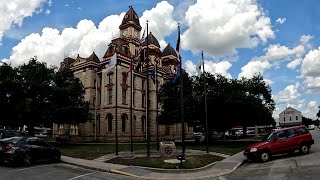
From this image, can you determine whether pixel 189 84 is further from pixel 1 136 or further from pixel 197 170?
pixel 197 170

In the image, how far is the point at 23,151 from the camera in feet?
62.3

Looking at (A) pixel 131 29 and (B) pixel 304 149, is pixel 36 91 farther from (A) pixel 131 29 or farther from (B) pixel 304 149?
(A) pixel 131 29

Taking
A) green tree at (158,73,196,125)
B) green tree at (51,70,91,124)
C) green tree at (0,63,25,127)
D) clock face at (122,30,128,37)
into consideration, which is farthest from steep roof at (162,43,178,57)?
green tree at (0,63,25,127)

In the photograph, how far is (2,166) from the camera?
18.7 metres

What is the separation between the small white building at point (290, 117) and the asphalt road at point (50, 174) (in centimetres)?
14219

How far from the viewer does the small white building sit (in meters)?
148

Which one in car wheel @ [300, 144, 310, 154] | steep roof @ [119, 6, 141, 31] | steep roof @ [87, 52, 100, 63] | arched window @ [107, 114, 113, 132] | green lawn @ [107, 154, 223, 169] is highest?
steep roof @ [119, 6, 141, 31]

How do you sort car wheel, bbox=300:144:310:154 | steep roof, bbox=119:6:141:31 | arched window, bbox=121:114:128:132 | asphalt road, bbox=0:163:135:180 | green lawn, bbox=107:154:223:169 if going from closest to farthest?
1. asphalt road, bbox=0:163:135:180
2. green lawn, bbox=107:154:223:169
3. car wheel, bbox=300:144:310:154
4. arched window, bbox=121:114:128:132
5. steep roof, bbox=119:6:141:31

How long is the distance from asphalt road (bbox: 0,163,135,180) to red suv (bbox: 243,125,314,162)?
853 centimetres

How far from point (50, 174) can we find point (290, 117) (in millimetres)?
148338

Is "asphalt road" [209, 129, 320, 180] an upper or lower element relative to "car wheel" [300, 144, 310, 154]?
lower

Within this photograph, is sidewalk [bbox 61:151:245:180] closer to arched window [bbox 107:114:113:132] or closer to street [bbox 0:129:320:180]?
street [bbox 0:129:320:180]

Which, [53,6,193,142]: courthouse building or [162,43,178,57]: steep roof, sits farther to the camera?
[162,43,178,57]: steep roof

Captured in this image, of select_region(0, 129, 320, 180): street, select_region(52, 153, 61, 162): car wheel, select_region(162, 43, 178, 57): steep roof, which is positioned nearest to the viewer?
select_region(0, 129, 320, 180): street
